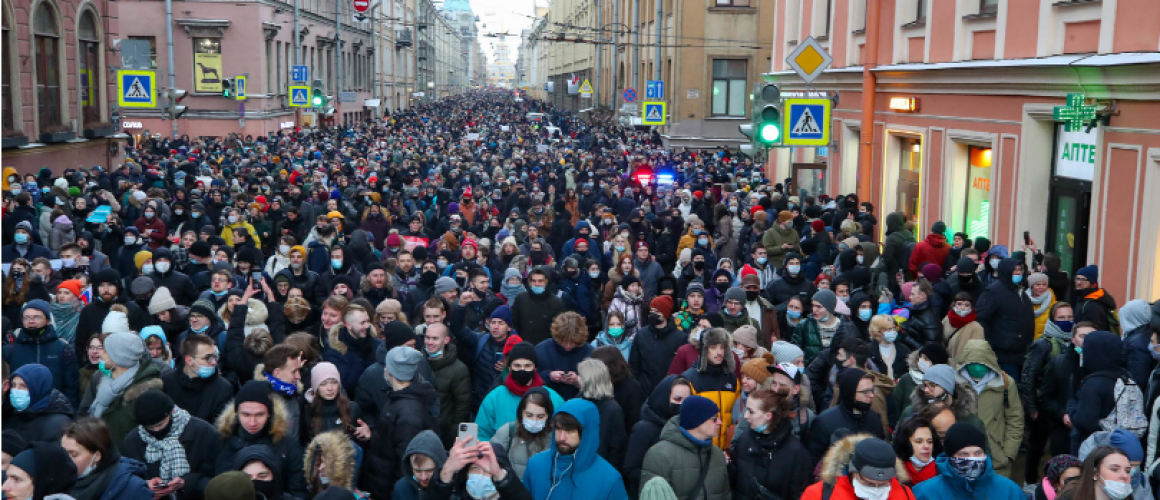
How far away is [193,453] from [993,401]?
15.7 ft

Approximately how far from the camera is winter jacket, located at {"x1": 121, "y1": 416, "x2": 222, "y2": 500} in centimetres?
575

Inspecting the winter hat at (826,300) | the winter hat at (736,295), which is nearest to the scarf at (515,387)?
the winter hat at (736,295)

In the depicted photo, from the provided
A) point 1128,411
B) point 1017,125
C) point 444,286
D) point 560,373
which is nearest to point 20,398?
point 560,373

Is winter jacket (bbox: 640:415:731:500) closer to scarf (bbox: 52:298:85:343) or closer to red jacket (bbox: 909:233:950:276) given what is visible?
scarf (bbox: 52:298:85:343)

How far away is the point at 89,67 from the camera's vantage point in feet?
91.9

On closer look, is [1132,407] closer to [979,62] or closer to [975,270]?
[975,270]

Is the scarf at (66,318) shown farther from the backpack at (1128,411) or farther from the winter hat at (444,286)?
the backpack at (1128,411)

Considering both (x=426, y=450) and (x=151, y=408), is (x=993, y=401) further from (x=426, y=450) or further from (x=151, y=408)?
(x=151, y=408)

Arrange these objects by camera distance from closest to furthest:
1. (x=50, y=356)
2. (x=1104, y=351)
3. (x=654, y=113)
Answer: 1. (x=1104, y=351)
2. (x=50, y=356)
3. (x=654, y=113)

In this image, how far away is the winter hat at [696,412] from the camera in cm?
558

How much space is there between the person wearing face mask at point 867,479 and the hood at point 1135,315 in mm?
3664

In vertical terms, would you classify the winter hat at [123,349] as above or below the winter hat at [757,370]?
above

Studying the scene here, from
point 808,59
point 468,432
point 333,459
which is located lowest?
point 333,459

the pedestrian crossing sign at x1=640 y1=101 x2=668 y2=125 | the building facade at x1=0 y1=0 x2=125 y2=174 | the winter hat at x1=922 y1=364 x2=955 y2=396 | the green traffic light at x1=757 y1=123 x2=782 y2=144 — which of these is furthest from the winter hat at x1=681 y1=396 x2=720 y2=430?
the pedestrian crossing sign at x1=640 y1=101 x2=668 y2=125
